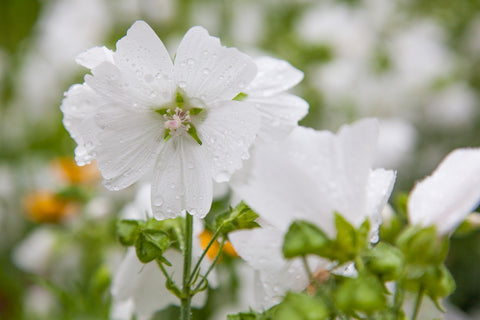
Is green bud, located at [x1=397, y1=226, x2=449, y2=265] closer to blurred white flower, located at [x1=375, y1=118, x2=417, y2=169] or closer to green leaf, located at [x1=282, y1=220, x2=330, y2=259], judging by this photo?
green leaf, located at [x1=282, y1=220, x2=330, y2=259]

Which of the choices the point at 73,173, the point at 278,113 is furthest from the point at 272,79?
the point at 73,173

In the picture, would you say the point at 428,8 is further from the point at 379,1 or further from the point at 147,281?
the point at 147,281

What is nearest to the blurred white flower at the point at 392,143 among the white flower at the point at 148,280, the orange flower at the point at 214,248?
the orange flower at the point at 214,248

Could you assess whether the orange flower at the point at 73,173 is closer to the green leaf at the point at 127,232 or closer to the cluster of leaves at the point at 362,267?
the green leaf at the point at 127,232

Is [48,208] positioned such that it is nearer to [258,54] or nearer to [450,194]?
[258,54]

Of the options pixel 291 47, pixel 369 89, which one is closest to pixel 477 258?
pixel 369 89
